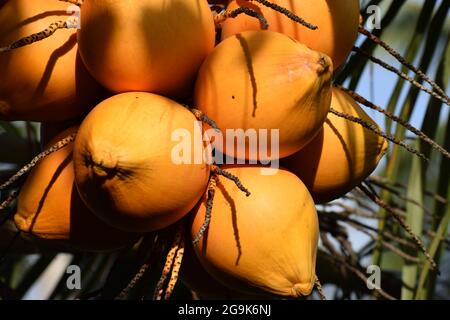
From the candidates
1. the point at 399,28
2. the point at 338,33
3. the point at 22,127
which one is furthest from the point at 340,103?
the point at 399,28

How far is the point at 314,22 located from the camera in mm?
918

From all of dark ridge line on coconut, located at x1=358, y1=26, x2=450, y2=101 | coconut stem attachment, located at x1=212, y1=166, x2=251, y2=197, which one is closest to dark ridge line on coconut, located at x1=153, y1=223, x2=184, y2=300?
coconut stem attachment, located at x1=212, y1=166, x2=251, y2=197

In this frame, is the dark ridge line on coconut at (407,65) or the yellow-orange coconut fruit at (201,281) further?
the yellow-orange coconut fruit at (201,281)

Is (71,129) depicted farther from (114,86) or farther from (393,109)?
(393,109)

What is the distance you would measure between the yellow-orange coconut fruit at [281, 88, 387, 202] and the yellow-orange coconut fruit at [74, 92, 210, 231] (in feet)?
0.56

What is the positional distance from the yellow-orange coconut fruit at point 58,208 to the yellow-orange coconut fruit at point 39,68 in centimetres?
5

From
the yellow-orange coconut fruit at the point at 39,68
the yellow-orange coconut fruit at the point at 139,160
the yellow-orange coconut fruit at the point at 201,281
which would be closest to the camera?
the yellow-orange coconut fruit at the point at 139,160

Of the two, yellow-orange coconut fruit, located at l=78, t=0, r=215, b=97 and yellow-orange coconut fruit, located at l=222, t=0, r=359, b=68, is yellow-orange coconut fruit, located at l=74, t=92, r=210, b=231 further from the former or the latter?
yellow-orange coconut fruit, located at l=222, t=0, r=359, b=68

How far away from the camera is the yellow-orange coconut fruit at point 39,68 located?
0.90 m

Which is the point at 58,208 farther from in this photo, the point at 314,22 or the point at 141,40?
the point at 314,22

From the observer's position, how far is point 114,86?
34.8 inches

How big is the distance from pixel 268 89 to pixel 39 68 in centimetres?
30

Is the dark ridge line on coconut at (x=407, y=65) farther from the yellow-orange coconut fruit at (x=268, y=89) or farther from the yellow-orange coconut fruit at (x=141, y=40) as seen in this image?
the yellow-orange coconut fruit at (x=141, y=40)

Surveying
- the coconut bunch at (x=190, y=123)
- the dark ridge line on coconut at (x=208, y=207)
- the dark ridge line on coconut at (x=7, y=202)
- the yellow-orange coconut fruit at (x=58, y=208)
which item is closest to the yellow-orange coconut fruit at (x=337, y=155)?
the coconut bunch at (x=190, y=123)
